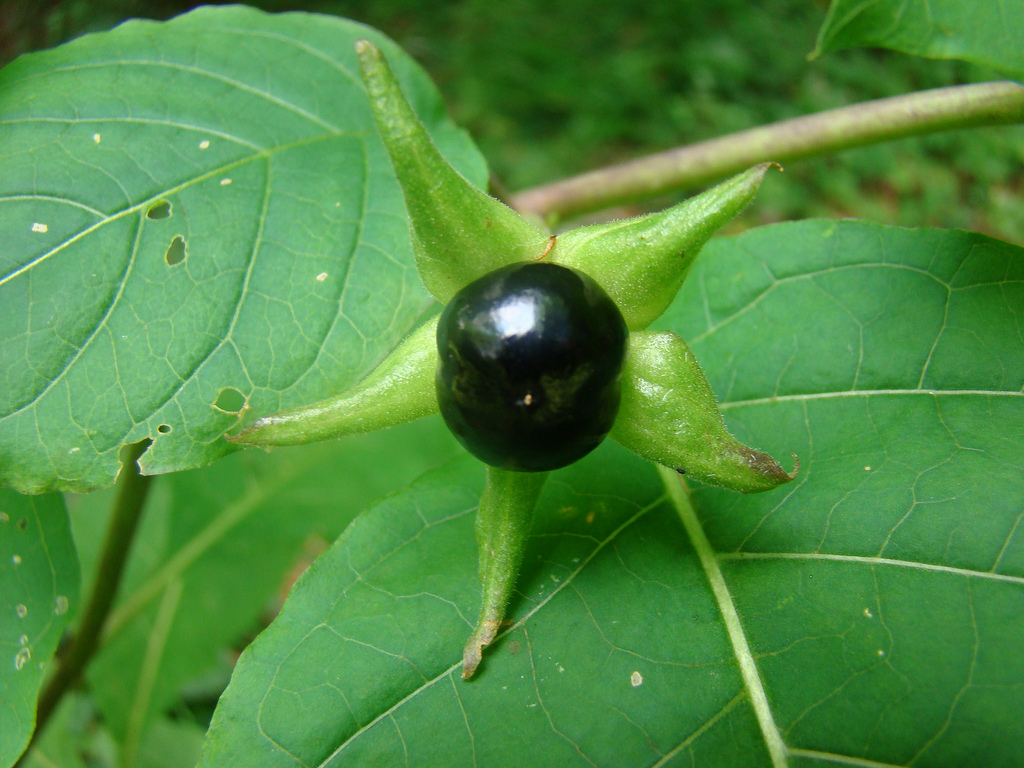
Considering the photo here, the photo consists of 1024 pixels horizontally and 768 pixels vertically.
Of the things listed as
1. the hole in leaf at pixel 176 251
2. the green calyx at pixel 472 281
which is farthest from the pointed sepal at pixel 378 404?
the hole in leaf at pixel 176 251

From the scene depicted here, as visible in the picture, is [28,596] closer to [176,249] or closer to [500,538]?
[176,249]

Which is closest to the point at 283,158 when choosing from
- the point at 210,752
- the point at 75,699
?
the point at 210,752

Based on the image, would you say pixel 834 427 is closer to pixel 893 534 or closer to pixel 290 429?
pixel 893 534

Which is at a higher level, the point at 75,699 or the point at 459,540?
the point at 459,540

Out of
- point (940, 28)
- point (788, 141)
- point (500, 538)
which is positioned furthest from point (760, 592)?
point (788, 141)

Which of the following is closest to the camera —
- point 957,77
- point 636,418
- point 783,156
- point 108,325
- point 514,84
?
point 636,418

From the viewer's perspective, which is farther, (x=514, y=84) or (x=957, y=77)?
(x=514, y=84)

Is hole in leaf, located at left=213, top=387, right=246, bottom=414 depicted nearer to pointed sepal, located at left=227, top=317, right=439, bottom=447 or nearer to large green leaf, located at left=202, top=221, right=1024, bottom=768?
pointed sepal, located at left=227, top=317, right=439, bottom=447

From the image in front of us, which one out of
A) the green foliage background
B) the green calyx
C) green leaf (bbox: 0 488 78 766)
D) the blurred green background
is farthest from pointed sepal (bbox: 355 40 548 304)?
the blurred green background
